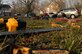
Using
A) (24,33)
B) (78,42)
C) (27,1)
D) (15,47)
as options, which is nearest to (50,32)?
(24,33)

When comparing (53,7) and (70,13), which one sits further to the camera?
(53,7)

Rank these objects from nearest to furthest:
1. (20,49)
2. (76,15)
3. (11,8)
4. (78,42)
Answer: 1. (20,49)
2. (78,42)
3. (76,15)
4. (11,8)

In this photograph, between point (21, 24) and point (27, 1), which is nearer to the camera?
point (21, 24)

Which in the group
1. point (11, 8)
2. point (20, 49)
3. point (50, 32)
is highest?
point (20, 49)

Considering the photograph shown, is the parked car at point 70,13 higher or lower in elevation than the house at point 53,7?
higher

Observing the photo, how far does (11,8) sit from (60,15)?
43.8m

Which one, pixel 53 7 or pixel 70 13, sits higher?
pixel 70 13

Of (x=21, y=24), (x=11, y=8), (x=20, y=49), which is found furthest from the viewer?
(x=11, y=8)

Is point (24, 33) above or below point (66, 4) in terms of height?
above

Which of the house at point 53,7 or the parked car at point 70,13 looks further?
the house at point 53,7

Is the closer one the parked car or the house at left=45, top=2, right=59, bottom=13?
the parked car

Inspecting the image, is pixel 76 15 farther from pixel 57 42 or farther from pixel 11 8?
pixel 11 8

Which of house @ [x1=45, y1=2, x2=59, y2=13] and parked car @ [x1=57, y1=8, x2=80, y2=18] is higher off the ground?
parked car @ [x1=57, y1=8, x2=80, y2=18]

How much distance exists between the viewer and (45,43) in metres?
8.86
